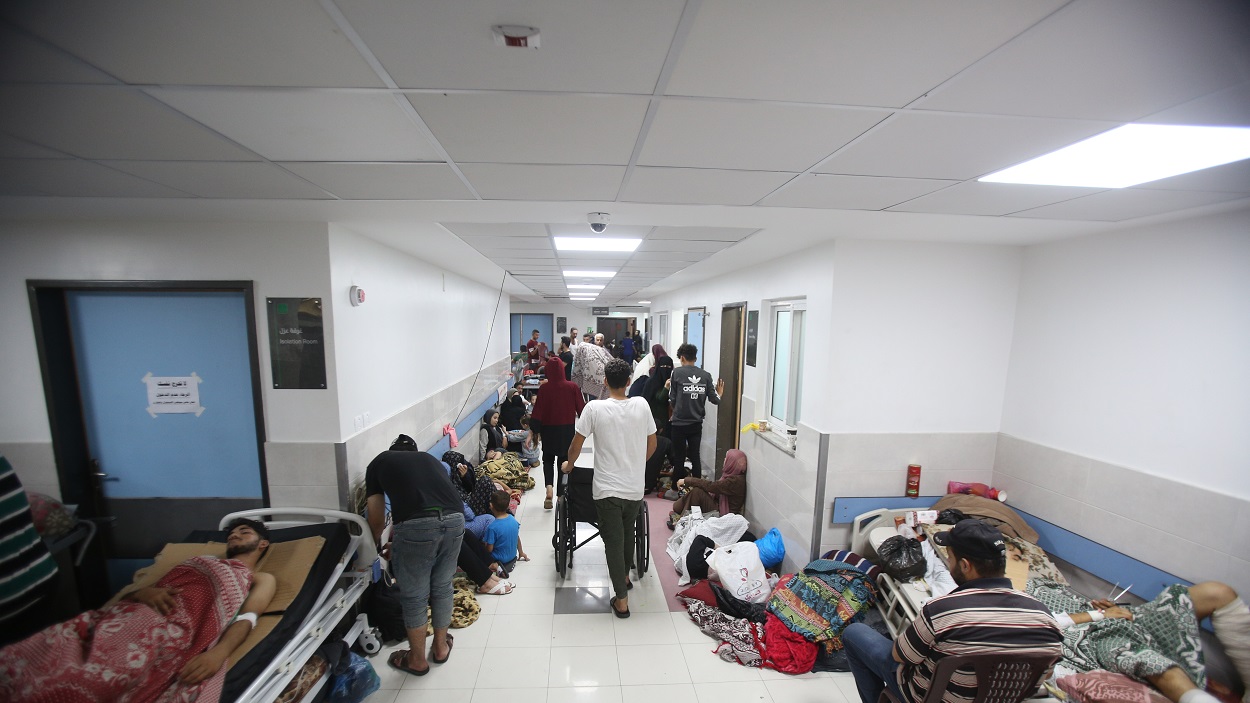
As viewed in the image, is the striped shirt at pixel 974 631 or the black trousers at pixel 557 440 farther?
the black trousers at pixel 557 440

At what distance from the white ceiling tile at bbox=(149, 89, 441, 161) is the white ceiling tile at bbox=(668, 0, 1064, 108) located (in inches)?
34.1

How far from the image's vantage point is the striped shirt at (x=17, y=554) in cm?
190

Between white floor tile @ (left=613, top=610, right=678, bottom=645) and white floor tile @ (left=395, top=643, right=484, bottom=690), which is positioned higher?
white floor tile @ (left=395, top=643, right=484, bottom=690)

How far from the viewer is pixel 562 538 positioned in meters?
3.12

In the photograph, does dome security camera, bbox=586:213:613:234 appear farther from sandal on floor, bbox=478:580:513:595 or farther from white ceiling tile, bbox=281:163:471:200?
sandal on floor, bbox=478:580:513:595

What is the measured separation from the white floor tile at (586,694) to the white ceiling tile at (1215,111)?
10.3 ft

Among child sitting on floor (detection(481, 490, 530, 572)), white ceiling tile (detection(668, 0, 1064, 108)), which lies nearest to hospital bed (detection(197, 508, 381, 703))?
child sitting on floor (detection(481, 490, 530, 572))

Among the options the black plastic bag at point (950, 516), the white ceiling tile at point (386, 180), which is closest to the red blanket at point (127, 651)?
the white ceiling tile at point (386, 180)

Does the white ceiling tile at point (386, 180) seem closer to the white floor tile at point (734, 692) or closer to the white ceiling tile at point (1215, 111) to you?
the white ceiling tile at point (1215, 111)

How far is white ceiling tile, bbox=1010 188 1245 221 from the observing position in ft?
5.74

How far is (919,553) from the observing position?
8.36 ft

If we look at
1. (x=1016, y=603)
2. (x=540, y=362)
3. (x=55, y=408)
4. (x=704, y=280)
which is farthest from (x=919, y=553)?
(x=540, y=362)

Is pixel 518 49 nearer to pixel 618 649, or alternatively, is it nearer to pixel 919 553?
pixel 618 649

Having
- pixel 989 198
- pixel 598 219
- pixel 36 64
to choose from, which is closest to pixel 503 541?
pixel 598 219
